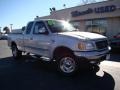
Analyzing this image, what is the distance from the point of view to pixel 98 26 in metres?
22.6

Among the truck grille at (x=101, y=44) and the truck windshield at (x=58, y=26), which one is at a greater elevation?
the truck windshield at (x=58, y=26)

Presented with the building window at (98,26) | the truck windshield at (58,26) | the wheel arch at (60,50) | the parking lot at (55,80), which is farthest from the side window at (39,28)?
the building window at (98,26)

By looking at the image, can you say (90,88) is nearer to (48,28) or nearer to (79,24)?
(48,28)

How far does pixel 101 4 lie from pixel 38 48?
51.8 feet

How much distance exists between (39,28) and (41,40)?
2.24ft

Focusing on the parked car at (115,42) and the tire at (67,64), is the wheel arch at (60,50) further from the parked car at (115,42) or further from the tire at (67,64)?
the parked car at (115,42)

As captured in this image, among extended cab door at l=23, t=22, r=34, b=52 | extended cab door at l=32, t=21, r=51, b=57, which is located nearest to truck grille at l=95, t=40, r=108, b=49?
extended cab door at l=32, t=21, r=51, b=57

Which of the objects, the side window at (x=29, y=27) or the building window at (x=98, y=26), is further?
the building window at (x=98, y=26)

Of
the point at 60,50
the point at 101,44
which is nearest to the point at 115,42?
the point at 101,44

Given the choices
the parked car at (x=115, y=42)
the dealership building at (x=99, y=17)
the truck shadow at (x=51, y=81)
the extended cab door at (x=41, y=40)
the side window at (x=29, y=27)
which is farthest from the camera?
the dealership building at (x=99, y=17)

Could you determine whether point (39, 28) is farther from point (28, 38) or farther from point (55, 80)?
point (55, 80)

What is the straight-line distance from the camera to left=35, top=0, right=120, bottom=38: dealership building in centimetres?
2080

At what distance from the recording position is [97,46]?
6367mm

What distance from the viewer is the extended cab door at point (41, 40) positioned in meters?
7.42
